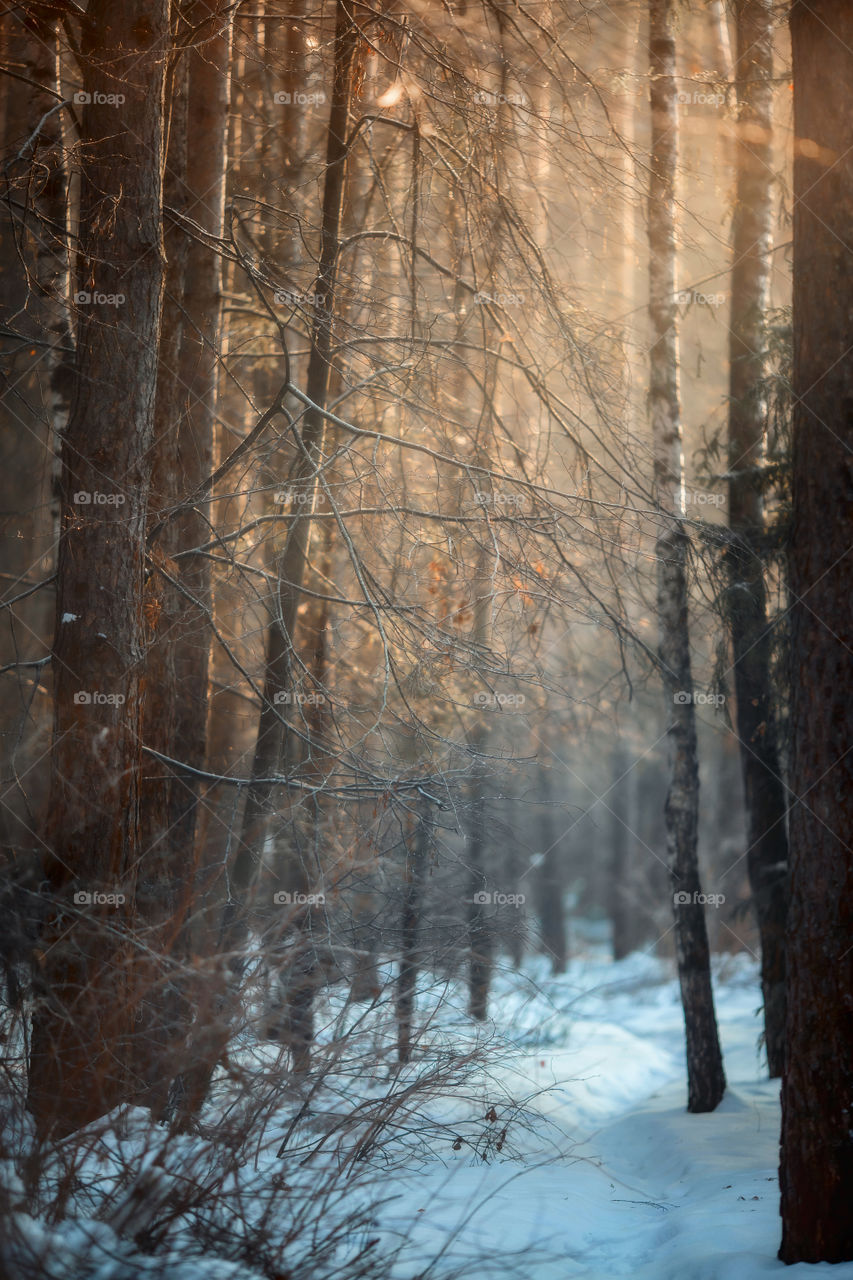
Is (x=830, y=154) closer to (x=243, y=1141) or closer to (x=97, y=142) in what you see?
(x=97, y=142)

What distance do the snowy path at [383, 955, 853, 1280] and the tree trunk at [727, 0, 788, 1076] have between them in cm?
167

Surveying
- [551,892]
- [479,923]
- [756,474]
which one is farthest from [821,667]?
[551,892]

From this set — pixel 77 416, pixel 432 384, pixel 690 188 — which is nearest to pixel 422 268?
pixel 690 188

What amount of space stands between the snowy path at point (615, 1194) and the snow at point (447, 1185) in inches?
0.7

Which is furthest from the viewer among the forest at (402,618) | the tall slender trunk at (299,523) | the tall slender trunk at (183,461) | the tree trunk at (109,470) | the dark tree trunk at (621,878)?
the dark tree trunk at (621,878)

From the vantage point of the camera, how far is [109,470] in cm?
547

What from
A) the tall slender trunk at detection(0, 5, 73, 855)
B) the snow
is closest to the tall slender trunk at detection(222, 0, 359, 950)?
the tall slender trunk at detection(0, 5, 73, 855)

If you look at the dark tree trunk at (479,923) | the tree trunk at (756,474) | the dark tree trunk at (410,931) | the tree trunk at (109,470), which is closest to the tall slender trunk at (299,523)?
the tree trunk at (109,470)

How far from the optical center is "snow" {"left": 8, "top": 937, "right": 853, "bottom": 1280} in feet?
12.6

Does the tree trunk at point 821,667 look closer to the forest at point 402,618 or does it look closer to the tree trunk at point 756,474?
the forest at point 402,618

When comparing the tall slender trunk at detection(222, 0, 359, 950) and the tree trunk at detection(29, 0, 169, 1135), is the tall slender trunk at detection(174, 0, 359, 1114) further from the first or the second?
the tree trunk at detection(29, 0, 169, 1135)

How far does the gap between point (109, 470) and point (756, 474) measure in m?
6.71

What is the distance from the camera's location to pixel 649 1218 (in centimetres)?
607

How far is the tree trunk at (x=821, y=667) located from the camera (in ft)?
15.6
